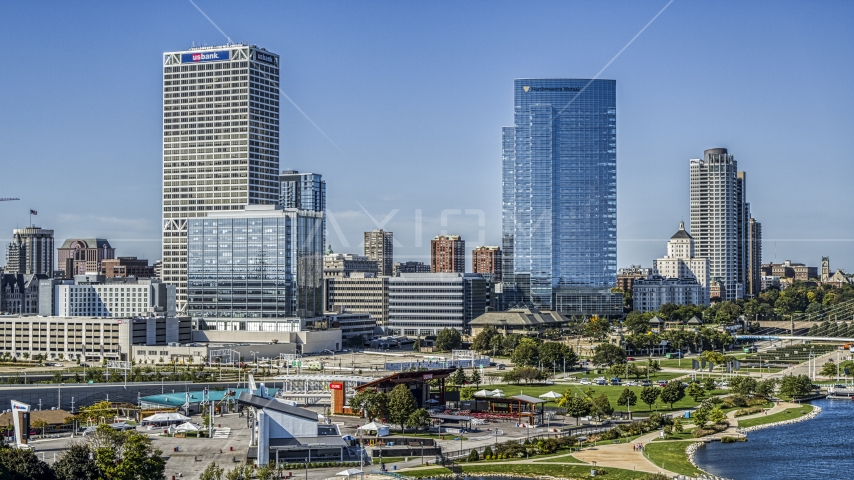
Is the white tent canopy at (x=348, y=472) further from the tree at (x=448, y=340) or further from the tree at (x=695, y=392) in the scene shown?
the tree at (x=448, y=340)

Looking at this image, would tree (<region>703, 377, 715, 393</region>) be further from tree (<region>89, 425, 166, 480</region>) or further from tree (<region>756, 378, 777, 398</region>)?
tree (<region>89, 425, 166, 480</region>)

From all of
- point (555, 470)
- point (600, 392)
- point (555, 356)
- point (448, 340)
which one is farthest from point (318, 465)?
point (448, 340)

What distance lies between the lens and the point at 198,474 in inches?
2398

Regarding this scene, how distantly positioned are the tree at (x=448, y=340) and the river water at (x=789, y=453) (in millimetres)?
71402

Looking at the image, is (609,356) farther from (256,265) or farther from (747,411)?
(256,265)

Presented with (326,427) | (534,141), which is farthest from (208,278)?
(326,427)

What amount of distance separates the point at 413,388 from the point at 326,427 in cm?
1543

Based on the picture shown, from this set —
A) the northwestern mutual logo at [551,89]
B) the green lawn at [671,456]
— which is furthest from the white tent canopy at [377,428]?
the northwestern mutual logo at [551,89]

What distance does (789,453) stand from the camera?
6919cm

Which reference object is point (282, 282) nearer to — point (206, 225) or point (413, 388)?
point (206, 225)

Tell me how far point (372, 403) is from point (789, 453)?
95.4 ft

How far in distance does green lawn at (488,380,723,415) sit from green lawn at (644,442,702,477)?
53.8 feet

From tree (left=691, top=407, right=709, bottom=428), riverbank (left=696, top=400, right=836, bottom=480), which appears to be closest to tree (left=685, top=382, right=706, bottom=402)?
riverbank (left=696, top=400, right=836, bottom=480)

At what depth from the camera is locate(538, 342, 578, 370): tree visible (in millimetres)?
117500
